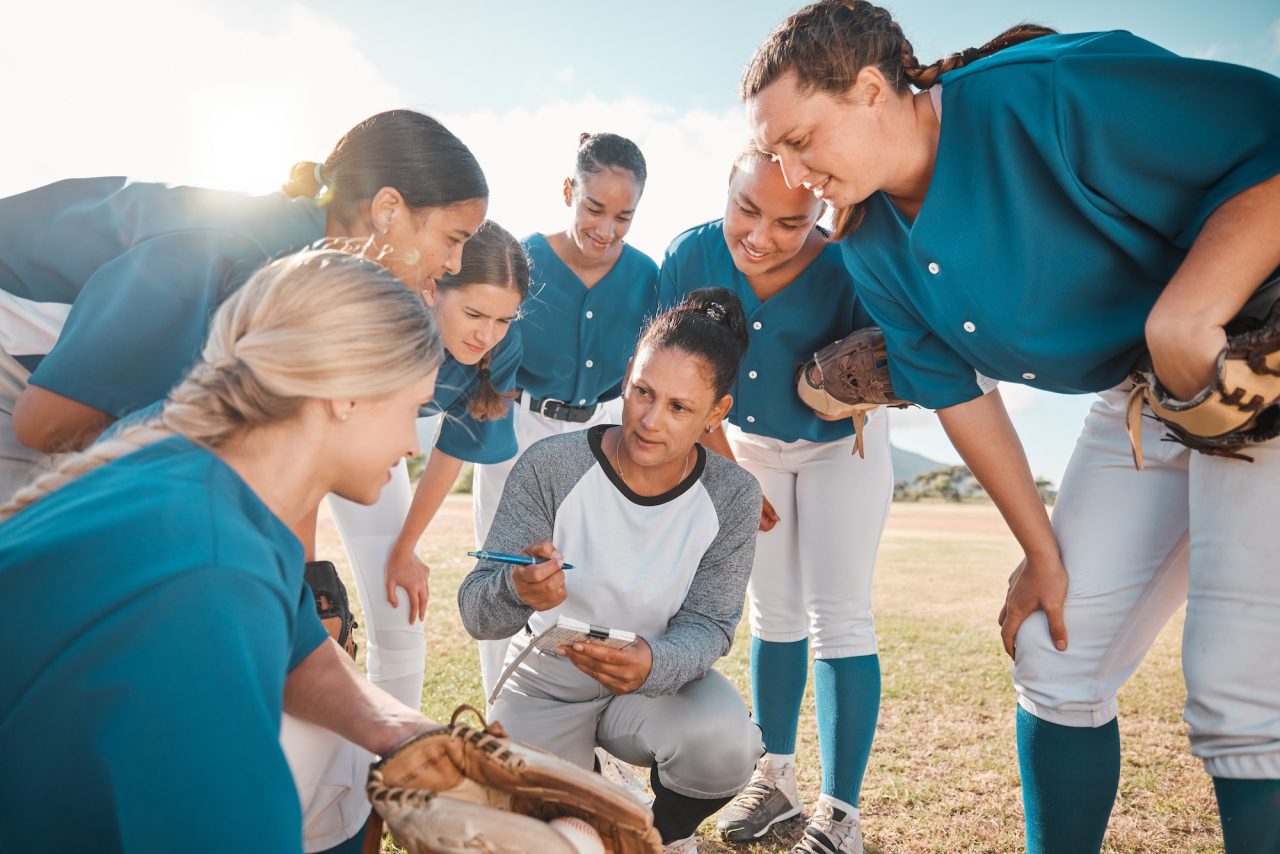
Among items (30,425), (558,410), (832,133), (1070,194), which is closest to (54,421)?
(30,425)

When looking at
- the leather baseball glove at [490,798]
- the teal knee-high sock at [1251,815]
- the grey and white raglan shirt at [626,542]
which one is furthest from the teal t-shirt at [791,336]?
the leather baseball glove at [490,798]

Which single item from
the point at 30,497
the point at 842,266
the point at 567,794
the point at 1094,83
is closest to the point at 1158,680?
the point at 842,266

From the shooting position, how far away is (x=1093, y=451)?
7.20 feet

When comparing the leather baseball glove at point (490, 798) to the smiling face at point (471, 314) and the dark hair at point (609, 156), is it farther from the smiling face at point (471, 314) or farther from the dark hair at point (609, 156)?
the dark hair at point (609, 156)

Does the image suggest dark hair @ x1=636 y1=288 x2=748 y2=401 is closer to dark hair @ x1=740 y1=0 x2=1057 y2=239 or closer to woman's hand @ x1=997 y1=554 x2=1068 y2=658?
dark hair @ x1=740 y1=0 x2=1057 y2=239

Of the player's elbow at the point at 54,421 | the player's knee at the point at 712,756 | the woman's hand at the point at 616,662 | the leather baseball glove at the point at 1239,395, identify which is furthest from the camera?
the player's knee at the point at 712,756

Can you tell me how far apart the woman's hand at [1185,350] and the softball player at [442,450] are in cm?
200

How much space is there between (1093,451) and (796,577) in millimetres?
1242

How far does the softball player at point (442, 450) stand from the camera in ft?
10.2

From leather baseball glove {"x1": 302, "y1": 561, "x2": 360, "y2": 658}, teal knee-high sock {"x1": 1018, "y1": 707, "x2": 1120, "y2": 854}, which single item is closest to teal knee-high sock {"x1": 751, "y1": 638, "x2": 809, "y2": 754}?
teal knee-high sock {"x1": 1018, "y1": 707, "x2": 1120, "y2": 854}

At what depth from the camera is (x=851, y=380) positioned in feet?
9.12

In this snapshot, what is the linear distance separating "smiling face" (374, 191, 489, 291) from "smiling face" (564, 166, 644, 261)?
1.32 metres

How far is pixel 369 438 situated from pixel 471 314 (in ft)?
5.35

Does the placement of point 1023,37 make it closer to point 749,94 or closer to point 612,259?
point 749,94
